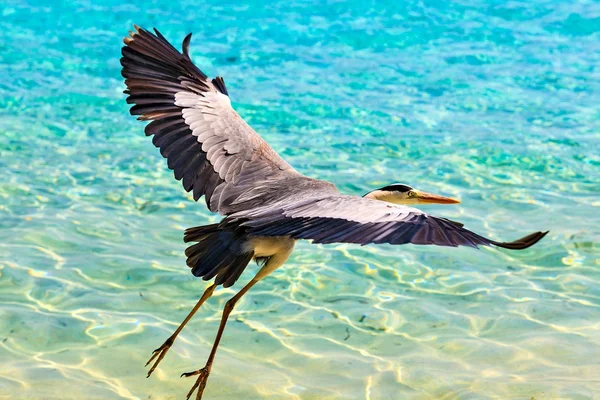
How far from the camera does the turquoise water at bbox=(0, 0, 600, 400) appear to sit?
4270 millimetres

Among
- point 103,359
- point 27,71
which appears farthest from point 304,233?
point 27,71

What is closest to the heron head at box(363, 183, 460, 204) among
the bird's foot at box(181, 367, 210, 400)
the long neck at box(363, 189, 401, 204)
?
the long neck at box(363, 189, 401, 204)

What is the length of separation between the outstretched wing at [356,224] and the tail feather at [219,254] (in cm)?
8

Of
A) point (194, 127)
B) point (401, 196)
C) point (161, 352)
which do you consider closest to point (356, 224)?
point (401, 196)

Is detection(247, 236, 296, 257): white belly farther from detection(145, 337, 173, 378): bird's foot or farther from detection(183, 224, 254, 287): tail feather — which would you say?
detection(145, 337, 173, 378): bird's foot

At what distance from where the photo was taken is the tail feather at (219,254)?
3.43m

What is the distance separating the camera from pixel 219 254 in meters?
3.49

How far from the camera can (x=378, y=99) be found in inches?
397

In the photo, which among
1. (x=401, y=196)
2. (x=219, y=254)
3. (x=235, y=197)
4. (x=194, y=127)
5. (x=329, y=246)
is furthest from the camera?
(x=329, y=246)

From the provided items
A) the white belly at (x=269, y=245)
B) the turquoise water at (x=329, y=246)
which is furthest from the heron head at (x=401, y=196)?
the turquoise water at (x=329, y=246)

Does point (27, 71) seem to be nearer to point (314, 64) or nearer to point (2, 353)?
point (314, 64)

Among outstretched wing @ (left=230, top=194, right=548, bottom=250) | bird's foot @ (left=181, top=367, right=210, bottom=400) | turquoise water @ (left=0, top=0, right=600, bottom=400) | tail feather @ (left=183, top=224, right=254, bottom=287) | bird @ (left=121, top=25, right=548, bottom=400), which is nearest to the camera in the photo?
outstretched wing @ (left=230, top=194, right=548, bottom=250)

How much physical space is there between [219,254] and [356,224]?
2.22 ft

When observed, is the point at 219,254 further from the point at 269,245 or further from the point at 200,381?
the point at 200,381
